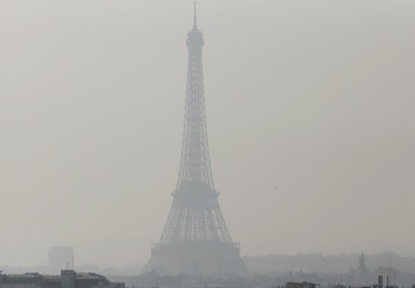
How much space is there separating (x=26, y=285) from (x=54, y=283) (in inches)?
98.7

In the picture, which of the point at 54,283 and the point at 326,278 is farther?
the point at 326,278

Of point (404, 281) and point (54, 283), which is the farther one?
point (404, 281)

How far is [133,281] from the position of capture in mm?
181875

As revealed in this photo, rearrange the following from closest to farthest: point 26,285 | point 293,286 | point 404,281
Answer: point 293,286
point 26,285
point 404,281

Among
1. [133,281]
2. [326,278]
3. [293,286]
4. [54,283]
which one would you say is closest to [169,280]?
[133,281]

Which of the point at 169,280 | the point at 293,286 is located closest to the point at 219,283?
the point at 169,280

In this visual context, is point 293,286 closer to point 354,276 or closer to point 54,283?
point 54,283

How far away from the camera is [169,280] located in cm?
18200

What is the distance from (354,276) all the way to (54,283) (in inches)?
3772

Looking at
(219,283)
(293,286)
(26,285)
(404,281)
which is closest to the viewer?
(293,286)

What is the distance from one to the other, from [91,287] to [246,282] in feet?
266

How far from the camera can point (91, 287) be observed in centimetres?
10525

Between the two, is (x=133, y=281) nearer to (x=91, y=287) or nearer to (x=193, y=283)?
(x=193, y=283)

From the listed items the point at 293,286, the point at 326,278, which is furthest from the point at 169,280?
the point at 293,286
